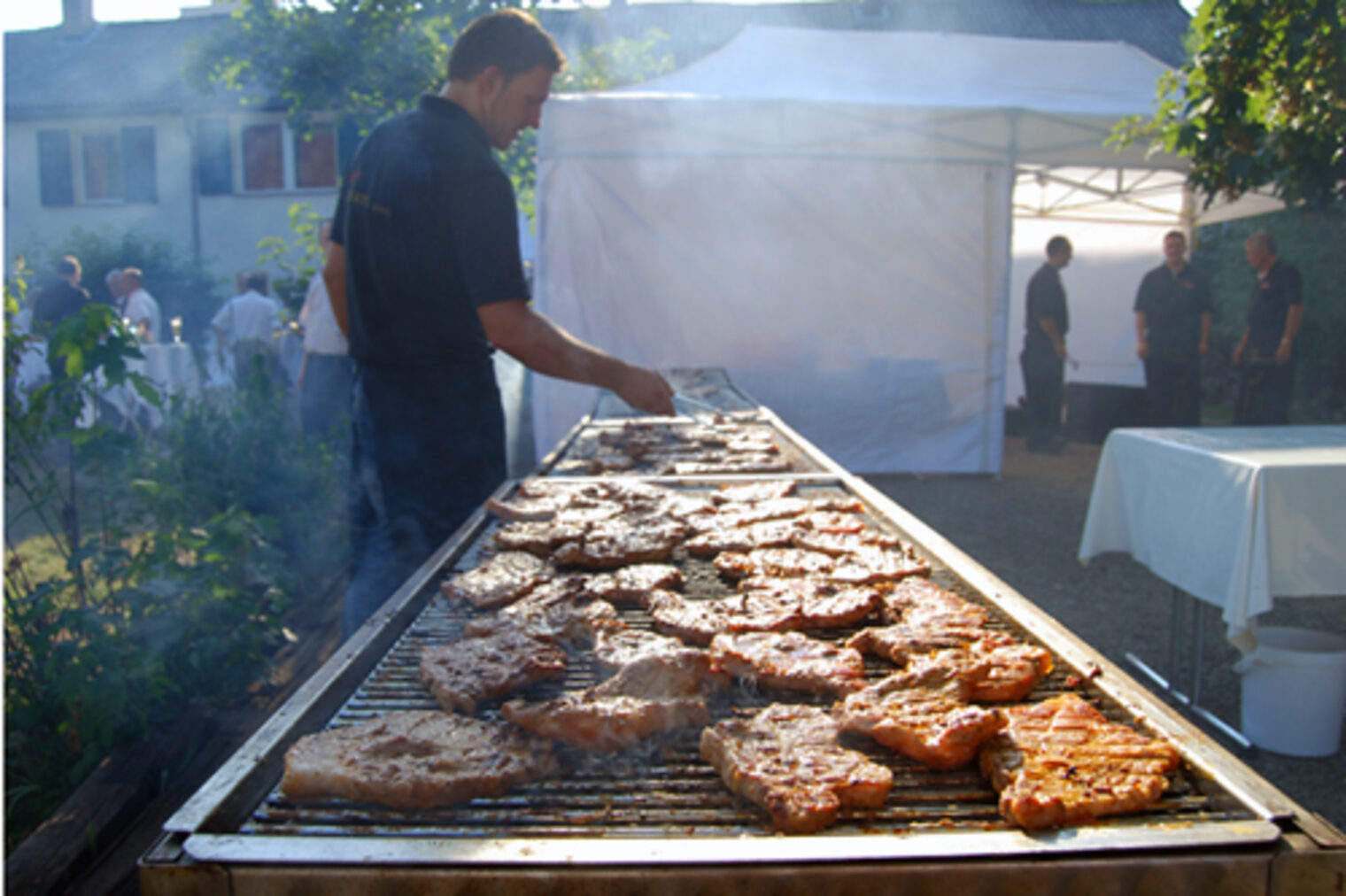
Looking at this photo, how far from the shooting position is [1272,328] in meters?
7.63

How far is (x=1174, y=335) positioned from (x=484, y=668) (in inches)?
368

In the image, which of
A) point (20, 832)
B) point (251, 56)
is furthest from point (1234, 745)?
point (251, 56)

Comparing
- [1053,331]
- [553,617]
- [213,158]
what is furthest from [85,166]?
[553,617]

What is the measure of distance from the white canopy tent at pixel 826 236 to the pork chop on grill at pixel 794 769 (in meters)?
7.09

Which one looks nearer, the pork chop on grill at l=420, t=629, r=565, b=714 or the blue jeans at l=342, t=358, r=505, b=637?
the pork chop on grill at l=420, t=629, r=565, b=714

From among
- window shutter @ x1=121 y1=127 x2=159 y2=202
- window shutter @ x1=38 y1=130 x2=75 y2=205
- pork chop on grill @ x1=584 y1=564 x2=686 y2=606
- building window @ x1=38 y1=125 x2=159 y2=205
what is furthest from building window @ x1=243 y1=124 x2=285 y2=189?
pork chop on grill @ x1=584 y1=564 x2=686 y2=606

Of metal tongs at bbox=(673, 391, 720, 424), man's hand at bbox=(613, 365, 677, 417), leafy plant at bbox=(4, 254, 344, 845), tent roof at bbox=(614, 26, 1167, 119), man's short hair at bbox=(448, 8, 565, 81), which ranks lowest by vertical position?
leafy plant at bbox=(4, 254, 344, 845)

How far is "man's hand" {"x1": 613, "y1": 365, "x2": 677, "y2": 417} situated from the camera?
123 inches

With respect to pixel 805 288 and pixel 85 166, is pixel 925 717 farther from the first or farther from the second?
pixel 85 166

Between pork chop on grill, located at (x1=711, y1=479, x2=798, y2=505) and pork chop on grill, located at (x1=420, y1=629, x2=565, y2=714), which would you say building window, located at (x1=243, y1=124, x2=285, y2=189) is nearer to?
pork chop on grill, located at (x1=711, y1=479, x2=798, y2=505)

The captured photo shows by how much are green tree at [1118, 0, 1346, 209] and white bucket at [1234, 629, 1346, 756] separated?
8.31ft

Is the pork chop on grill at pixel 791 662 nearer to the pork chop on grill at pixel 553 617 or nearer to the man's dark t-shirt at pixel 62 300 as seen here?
the pork chop on grill at pixel 553 617

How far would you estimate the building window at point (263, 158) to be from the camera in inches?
737

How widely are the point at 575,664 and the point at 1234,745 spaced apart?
3.10 m
